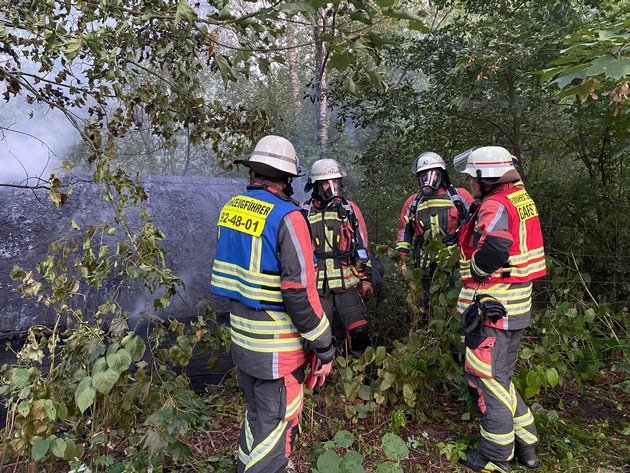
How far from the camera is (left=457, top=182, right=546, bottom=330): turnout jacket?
2.51 metres

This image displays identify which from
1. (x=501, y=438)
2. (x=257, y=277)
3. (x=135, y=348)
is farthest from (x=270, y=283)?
(x=501, y=438)

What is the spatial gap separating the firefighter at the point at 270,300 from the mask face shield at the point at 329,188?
62.4 inches

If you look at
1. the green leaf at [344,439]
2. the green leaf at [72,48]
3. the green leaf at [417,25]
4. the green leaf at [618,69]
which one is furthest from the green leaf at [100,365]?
the green leaf at [618,69]

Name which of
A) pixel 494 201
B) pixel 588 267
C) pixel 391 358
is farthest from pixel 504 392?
pixel 588 267

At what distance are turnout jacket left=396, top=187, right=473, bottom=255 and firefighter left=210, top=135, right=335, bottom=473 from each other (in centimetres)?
208

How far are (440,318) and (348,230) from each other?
1.11 meters

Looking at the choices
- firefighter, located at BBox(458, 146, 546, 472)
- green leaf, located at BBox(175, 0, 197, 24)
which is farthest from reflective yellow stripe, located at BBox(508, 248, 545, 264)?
green leaf, located at BBox(175, 0, 197, 24)

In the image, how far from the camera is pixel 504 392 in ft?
8.63

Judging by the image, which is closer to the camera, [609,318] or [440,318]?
[440,318]

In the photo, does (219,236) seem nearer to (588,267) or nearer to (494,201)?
(494,201)

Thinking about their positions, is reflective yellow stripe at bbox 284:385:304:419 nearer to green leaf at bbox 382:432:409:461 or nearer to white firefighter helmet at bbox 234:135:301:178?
green leaf at bbox 382:432:409:461

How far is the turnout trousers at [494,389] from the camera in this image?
260cm

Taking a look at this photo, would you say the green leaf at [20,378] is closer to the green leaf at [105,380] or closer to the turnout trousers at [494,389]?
the green leaf at [105,380]

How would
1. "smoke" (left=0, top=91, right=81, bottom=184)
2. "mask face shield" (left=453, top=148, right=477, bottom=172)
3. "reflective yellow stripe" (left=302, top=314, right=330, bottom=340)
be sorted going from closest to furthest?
"reflective yellow stripe" (left=302, top=314, right=330, bottom=340), "mask face shield" (left=453, top=148, right=477, bottom=172), "smoke" (left=0, top=91, right=81, bottom=184)
